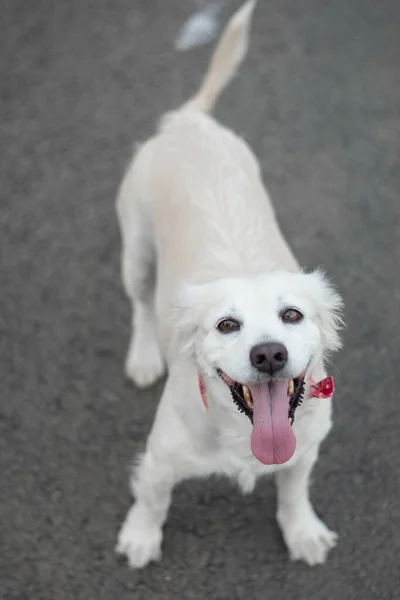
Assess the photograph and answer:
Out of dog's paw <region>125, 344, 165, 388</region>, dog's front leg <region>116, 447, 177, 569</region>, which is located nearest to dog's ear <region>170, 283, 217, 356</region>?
dog's front leg <region>116, 447, 177, 569</region>

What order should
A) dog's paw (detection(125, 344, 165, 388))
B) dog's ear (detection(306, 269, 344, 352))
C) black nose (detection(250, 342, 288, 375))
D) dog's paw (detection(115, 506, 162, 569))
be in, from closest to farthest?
1. black nose (detection(250, 342, 288, 375))
2. dog's ear (detection(306, 269, 344, 352))
3. dog's paw (detection(115, 506, 162, 569))
4. dog's paw (detection(125, 344, 165, 388))

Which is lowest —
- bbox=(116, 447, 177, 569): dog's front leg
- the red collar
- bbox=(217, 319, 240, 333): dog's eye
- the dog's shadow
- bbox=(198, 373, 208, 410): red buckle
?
the dog's shadow

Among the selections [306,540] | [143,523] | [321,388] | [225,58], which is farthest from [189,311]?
[225,58]

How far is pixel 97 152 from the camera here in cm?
381

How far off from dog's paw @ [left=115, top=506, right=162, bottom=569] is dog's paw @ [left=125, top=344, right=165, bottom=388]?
1.78ft

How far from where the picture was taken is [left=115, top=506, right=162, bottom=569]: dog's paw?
264cm

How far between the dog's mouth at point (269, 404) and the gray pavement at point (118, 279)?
863mm

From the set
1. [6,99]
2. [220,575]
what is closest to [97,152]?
[6,99]

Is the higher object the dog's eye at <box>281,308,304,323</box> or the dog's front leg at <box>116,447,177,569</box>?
the dog's eye at <box>281,308,304,323</box>

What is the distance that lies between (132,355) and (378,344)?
94 centimetres

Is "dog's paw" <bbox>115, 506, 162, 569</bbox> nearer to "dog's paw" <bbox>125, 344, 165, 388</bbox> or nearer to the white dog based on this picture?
the white dog

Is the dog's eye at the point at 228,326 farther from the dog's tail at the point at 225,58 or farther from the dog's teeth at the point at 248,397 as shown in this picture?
the dog's tail at the point at 225,58

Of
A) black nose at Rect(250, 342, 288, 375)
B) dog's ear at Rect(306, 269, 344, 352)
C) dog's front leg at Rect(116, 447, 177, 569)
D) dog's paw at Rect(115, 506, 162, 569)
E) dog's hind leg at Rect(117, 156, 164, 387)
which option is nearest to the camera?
black nose at Rect(250, 342, 288, 375)

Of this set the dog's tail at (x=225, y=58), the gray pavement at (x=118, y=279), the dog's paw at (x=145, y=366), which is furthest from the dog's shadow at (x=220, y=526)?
the dog's tail at (x=225, y=58)
